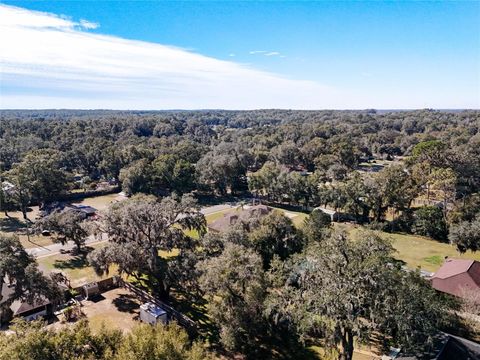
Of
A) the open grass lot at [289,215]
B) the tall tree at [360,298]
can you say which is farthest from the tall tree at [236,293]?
the open grass lot at [289,215]

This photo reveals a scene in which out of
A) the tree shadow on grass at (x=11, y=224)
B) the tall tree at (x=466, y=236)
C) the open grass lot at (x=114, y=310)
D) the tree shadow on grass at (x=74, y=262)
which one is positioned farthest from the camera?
the tree shadow on grass at (x=11, y=224)

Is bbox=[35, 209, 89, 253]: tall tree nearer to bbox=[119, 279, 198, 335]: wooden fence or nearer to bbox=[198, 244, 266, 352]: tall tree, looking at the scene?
bbox=[119, 279, 198, 335]: wooden fence

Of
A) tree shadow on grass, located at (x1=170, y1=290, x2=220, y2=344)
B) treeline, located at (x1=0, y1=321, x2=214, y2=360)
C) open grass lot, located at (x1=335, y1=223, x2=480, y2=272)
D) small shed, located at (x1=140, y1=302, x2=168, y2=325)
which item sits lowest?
open grass lot, located at (x1=335, y1=223, x2=480, y2=272)

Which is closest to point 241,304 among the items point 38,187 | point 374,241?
point 374,241

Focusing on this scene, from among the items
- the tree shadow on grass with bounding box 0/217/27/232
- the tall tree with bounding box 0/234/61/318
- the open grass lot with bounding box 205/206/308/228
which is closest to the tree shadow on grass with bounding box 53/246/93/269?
the tall tree with bounding box 0/234/61/318

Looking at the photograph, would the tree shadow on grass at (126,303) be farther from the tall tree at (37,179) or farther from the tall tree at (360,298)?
the tall tree at (37,179)

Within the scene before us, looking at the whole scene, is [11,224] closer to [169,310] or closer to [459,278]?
[169,310]

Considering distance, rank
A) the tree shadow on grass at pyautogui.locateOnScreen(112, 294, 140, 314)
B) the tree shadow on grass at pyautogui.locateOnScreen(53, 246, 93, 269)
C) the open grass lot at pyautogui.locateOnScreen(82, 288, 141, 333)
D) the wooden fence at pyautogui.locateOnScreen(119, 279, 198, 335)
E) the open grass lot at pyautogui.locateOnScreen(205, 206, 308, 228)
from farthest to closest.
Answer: the open grass lot at pyautogui.locateOnScreen(205, 206, 308, 228) < the tree shadow on grass at pyautogui.locateOnScreen(53, 246, 93, 269) < the tree shadow on grass at pyautogui.locateOnScreen(112, 294, 140, 314) < the open grass lot at pyautogui.locateOnScreen(82, 288, 141, 333) < the wooden fence at pyautogui.locateOnScreen(119, 279, 198, 335)
